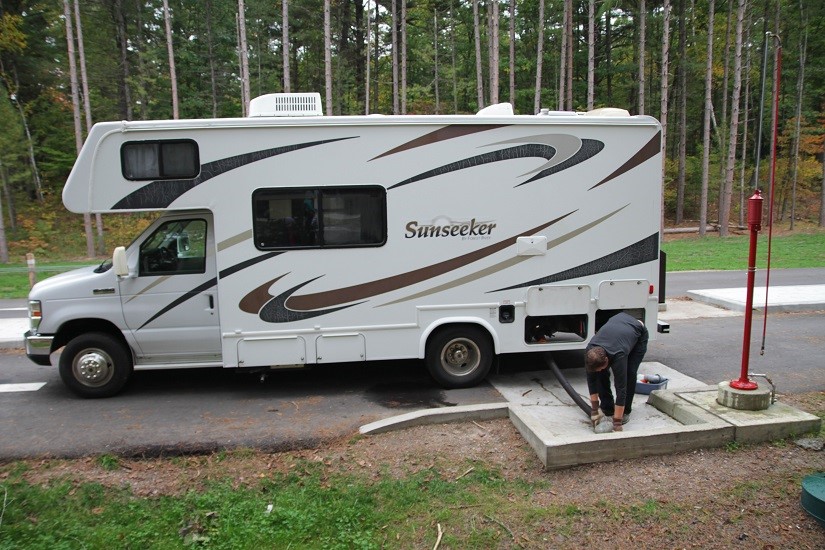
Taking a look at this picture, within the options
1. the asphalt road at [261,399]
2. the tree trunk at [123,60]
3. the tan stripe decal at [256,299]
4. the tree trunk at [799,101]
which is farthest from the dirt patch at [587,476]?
the tree trunk at [799,101]

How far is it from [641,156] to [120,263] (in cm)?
654

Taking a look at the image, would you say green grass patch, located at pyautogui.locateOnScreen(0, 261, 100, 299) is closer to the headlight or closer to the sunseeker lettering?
the headlight

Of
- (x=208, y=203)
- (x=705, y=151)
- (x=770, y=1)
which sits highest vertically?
(x=770, y=1)

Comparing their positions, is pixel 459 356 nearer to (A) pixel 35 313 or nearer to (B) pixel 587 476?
(B) pixel 587 476

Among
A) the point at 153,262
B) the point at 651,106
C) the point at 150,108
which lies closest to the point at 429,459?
the point at 153,262

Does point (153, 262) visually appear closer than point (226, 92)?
Yes

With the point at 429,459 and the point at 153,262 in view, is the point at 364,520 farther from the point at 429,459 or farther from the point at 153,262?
the point at 153,262

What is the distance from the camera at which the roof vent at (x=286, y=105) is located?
720 cm

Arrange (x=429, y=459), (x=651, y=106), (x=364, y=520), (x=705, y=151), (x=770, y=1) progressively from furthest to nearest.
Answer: (x=651, y=106) → (x=770, y=1) → (x=705, y=151) → (x=429, y=459) → (x=364, y=520)

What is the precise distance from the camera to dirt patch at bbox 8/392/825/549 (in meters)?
4.00

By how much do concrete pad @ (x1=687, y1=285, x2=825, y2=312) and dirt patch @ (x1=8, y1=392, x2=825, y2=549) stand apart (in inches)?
250

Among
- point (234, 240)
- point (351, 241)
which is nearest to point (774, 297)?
point (351, 241)

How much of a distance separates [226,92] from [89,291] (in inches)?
1212

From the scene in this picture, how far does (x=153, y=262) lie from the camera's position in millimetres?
7156
